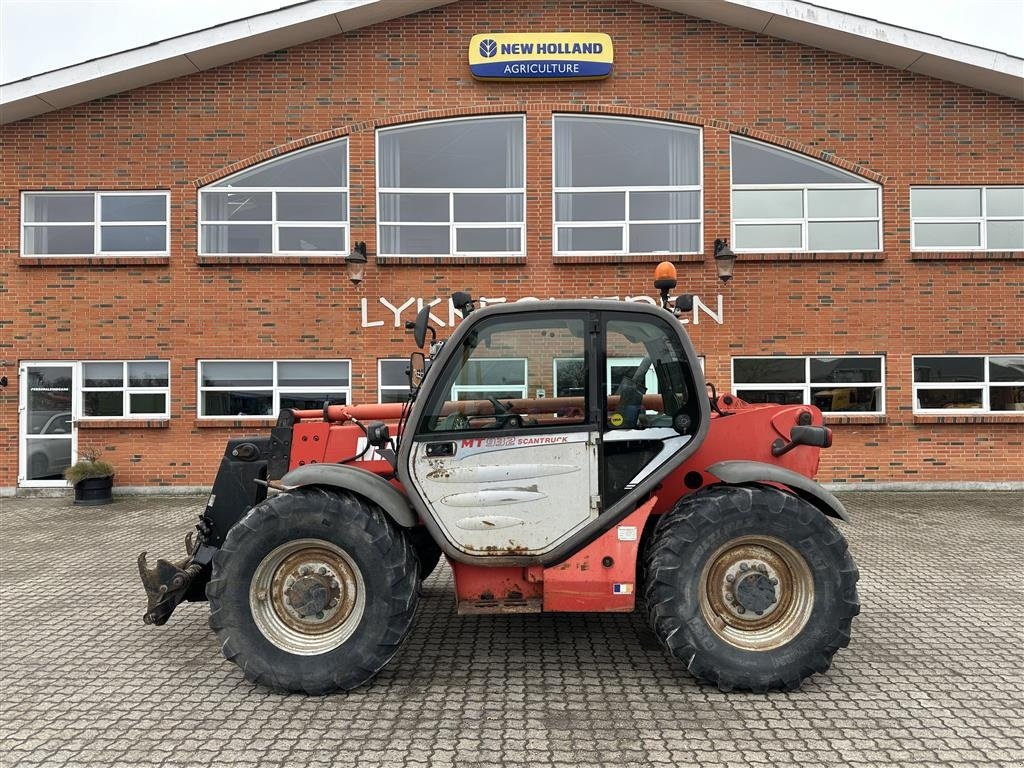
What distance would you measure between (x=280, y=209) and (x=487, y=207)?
3.45m

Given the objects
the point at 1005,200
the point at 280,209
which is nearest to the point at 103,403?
the point at 280,209

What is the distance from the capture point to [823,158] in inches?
426

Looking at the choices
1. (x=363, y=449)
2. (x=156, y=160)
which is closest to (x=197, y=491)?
(x=156, y=160)

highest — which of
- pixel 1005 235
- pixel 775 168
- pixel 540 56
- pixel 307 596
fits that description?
pixel 540 56

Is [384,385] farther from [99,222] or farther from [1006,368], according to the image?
[1006,368]

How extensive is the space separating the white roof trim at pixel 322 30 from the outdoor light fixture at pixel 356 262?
363 cm

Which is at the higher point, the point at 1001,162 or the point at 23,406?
the point at 1001,162

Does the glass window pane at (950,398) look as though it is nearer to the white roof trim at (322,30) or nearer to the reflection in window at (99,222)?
the white roof trim at (322,30)

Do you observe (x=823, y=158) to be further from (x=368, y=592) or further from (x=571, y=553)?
(x=368, y=592)

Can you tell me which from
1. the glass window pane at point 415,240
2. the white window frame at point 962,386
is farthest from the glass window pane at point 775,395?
the glass window pane at point 415,240

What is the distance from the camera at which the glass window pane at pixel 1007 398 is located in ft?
35.0

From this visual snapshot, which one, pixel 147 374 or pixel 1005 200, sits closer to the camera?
pixel 147 374

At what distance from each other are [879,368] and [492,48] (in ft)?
27.0

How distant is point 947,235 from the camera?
1087 centimetres
